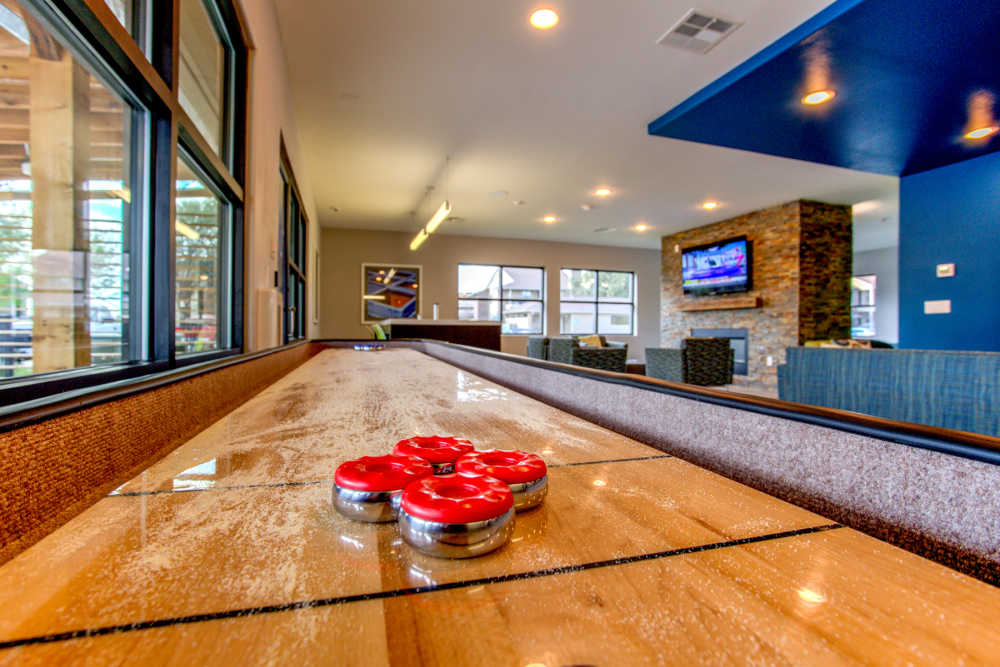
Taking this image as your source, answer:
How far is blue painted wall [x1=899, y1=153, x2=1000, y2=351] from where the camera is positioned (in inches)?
171

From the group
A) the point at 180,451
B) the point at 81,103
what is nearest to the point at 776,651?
the point at 180,451

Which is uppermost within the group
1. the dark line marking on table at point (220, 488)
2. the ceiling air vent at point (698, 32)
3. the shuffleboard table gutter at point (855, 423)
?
the ceiling air vent at point (698, 32)

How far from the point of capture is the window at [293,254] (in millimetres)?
4098

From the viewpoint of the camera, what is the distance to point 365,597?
1.06 ft

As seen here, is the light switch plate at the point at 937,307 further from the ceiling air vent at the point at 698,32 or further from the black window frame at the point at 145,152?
the black window frame at the point at 145,152

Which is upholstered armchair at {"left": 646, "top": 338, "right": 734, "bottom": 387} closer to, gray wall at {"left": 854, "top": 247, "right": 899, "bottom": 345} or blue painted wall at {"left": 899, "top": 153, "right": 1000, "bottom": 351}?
blue painted wall at {"left": 899, "top": 153, "right": 1000, "bottom": 351}

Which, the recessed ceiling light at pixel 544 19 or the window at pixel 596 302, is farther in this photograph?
the window at pixel 596 302

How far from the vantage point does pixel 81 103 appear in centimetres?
116

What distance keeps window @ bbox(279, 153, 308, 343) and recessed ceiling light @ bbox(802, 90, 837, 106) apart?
157 inches

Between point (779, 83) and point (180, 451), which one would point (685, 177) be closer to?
point (779, 83)

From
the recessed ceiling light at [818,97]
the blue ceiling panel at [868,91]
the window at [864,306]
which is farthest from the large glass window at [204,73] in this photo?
the window at [864,306]

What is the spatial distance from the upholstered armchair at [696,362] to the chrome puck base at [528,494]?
16.8 ft

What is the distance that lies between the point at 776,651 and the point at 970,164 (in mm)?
6441

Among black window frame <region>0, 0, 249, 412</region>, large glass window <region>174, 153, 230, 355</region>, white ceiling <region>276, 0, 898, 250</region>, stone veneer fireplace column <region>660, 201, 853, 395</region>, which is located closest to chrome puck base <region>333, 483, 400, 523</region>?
black window frame <region>0, 0, 249, 412</region>
